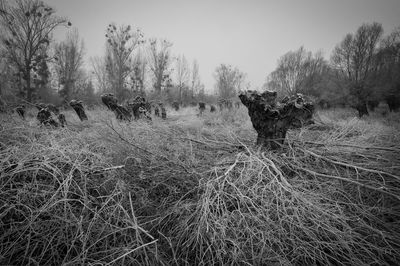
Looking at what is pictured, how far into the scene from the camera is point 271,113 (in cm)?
237

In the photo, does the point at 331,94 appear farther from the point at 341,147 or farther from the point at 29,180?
the point at 29,180

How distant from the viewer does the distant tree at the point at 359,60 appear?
13672 millimetres

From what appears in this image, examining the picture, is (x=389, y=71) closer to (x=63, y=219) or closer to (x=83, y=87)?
(x=63, y=219)

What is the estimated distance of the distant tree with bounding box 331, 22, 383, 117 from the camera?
44.9ft

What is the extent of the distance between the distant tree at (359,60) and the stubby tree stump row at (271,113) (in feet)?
50.5

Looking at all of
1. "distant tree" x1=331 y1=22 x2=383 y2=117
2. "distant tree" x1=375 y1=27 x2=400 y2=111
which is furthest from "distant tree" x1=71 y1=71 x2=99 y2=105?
"distant tree" x1=375 y1=27 x2=400 y2=111

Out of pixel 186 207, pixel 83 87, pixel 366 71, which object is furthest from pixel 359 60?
pixel 83 87

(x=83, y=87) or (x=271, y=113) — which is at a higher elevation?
(x=83, y=87)

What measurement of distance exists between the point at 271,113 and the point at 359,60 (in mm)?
18230

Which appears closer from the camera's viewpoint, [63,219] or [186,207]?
[63,219]

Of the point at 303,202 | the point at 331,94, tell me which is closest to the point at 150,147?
the point at 303,202

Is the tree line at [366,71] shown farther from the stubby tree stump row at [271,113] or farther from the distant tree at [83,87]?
the distant tree at [83,87]

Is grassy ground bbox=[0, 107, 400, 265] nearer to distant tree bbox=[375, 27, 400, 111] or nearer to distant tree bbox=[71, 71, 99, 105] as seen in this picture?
distant tree bbox=[375, 27, 400, 111]

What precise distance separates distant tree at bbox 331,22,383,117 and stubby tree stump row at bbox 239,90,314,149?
1540cm
